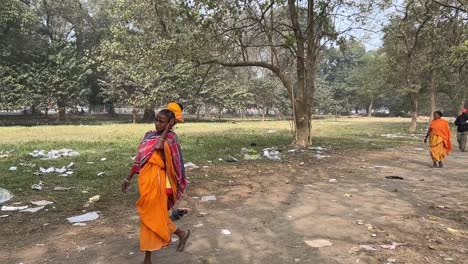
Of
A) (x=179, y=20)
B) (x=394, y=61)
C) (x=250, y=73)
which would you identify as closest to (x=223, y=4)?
(x=179, y=20)

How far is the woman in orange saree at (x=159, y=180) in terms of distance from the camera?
14.3ft

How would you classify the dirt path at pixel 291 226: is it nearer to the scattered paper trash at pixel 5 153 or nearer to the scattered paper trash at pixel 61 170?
the scattered paper trash at pixel 61 170

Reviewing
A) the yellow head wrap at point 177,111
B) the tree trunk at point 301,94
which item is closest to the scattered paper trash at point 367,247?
the yellow head wrap at point 177,111

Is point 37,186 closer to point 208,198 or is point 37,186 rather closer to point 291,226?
point 208,198

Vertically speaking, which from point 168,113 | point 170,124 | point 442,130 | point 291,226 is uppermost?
point 168,113

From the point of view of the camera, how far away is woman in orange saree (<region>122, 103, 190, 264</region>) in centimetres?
436

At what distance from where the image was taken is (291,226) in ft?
19.4

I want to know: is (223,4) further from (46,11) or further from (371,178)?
(46,11)

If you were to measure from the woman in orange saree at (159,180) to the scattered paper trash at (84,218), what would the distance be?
1.84 meters

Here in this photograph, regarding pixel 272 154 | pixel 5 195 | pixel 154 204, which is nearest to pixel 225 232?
pixel 154 204

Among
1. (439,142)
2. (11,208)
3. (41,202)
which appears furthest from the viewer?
(439,142)

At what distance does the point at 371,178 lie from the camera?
9.95 meters

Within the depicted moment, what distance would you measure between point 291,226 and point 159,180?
2287 millimetres

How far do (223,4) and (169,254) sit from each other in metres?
10.3
